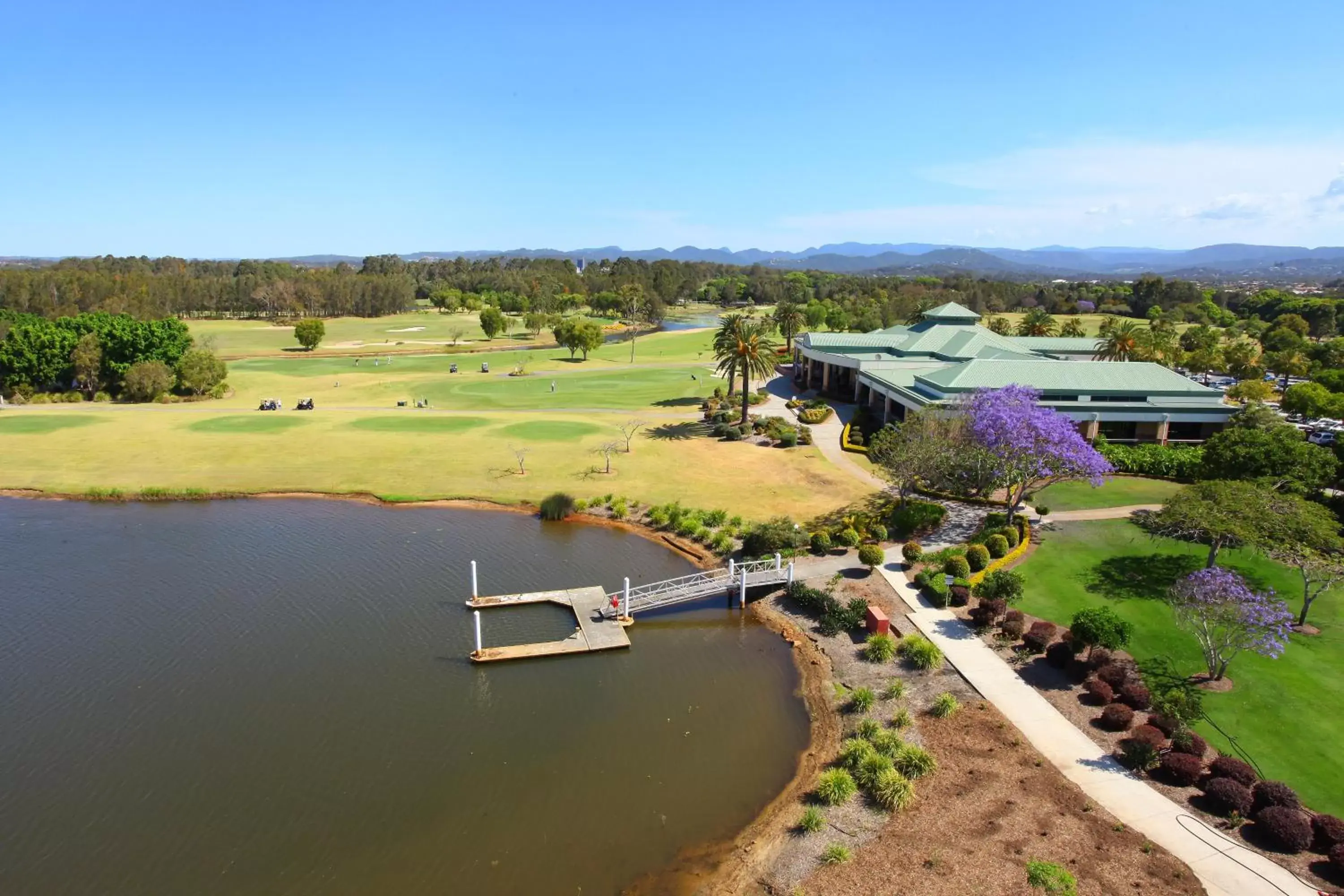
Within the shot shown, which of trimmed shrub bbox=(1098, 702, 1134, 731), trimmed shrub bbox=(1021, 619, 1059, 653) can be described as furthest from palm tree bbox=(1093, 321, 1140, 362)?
trimmed shrub bbox=(1098, 702, 1134, 731)

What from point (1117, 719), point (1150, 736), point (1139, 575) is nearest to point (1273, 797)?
point (1150, 736)

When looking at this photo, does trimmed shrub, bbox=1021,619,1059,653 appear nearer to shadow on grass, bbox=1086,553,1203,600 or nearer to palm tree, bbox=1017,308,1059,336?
shadow on grass, bbox=1086,553,1203,600

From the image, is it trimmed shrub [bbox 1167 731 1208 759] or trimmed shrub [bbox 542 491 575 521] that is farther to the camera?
trimmed shrub [bbox 542 491 575 521]

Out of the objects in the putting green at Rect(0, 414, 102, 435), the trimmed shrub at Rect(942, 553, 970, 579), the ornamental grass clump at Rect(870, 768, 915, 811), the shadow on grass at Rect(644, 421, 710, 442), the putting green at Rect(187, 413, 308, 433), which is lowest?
the ornamental grass clump at Rect(870, 768, 915, 811)

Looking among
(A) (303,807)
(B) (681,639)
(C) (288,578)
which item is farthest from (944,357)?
(A) (303,807)

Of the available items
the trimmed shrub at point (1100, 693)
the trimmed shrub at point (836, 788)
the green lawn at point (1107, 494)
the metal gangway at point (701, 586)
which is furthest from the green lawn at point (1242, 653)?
the trimmed shrub at point (836, 788)

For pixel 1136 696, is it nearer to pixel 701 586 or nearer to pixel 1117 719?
pixel 1117 719
